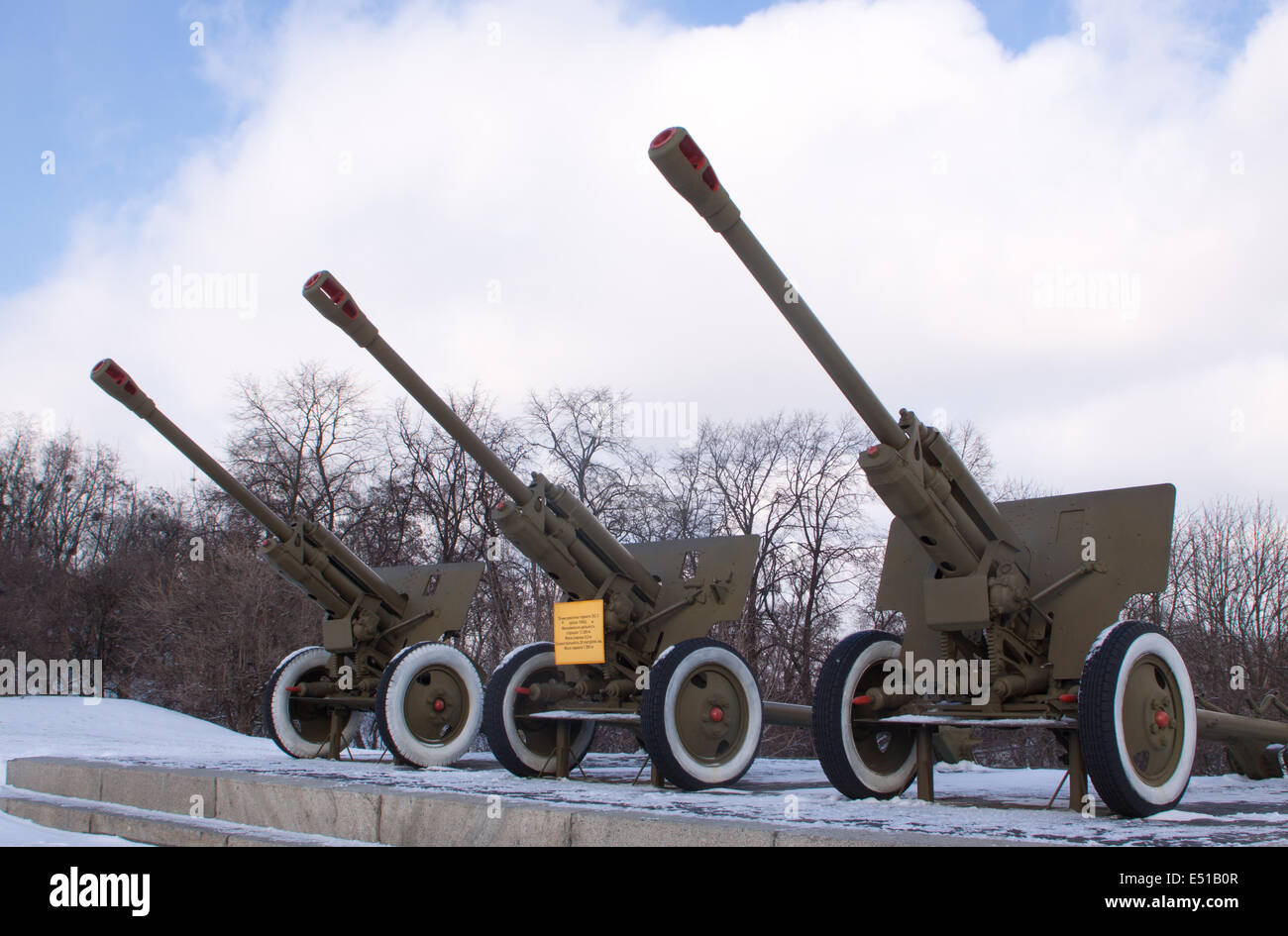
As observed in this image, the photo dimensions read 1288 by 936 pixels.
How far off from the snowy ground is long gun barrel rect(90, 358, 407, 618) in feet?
5.18

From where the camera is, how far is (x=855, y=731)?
684 centimetres

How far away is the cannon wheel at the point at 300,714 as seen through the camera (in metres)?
11.0

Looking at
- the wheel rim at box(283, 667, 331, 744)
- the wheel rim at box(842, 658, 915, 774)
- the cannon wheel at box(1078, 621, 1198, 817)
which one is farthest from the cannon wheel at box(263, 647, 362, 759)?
the cannon wheel at box(1078, 621, 1198, 817)

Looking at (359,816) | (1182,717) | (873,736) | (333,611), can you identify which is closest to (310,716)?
(333,611)

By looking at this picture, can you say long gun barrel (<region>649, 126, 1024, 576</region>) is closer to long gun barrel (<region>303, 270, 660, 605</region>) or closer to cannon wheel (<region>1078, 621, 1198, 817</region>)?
cannon wheel (<region>1078, 621, 1198, 817</region>)

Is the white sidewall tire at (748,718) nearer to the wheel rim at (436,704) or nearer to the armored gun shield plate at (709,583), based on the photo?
the armored gun shield plate at (709,583)

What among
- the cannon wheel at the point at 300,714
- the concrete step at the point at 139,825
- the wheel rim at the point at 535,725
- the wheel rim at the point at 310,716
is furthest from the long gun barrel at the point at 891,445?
the wheel rim at the point at 310,716

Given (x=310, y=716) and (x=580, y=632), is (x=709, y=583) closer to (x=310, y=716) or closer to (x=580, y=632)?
(x=580, y=632)

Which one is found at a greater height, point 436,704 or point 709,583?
point 709,583

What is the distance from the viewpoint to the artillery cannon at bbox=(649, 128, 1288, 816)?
5777mm

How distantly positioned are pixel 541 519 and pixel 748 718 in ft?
7.12
